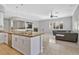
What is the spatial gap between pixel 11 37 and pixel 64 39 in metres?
3.47

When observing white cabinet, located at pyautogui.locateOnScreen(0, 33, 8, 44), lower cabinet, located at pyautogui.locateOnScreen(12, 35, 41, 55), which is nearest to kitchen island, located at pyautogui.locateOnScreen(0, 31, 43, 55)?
lower cabinet, located at pyautogui.locateOnScreen(12, 35, 41, 55)

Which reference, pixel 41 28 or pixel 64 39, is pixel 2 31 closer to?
pixel 41 28

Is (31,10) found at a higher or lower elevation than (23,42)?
higher

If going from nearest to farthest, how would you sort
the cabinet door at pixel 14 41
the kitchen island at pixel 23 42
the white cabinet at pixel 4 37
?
1. the kitchen island at pixel 23 42
2. the cabinet door at pixel 14 41
3. the white cabinet at pixel 4 37

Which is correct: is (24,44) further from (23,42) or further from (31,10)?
(31,10)

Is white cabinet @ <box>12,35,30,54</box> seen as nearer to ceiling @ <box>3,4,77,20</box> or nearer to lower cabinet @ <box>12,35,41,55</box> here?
lower cabinet @ <box>12,35,41,55</box>

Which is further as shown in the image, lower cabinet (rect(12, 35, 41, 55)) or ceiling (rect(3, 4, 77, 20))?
ceiling (rect(3, 4, 77, 20))

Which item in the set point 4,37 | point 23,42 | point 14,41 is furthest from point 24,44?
point 4,37

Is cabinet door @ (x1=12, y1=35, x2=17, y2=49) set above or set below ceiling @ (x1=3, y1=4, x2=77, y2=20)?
below

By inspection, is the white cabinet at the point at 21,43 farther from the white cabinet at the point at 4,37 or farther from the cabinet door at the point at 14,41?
the white cabinet at the point at 4,37

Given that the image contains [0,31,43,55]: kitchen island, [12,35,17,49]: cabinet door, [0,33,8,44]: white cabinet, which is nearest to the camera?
[0,31,43,55]: kitchen island

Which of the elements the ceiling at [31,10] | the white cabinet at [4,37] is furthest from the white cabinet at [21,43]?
the ceiling at [31,10]
